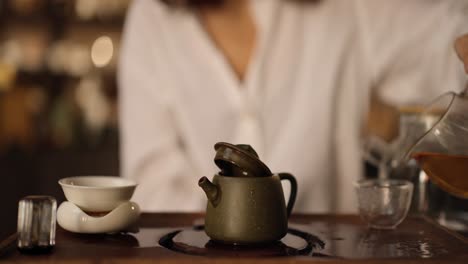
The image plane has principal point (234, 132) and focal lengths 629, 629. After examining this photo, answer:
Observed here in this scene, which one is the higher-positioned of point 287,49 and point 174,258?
point 287,49

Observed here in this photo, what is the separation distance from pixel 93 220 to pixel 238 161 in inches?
9.8

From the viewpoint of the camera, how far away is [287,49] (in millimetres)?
1918

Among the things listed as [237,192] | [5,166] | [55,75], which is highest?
[55,75]

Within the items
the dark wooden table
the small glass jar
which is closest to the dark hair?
the dark wooden table

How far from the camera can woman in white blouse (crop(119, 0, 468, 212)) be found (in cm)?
184

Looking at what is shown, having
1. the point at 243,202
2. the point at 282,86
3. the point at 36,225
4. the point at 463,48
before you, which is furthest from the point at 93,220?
the point at 282,86

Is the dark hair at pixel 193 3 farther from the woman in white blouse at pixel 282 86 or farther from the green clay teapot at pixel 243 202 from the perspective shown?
the green clay teapot at pixel 243 202

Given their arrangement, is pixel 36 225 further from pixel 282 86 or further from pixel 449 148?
pixel 282 86

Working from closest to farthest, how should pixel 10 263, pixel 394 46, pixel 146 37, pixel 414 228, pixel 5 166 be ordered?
pixel 10 263, pixel 414 228, pixel 394 46, pixel 146 37, pixel 5 166

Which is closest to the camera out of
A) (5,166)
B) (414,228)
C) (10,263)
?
(10,263)

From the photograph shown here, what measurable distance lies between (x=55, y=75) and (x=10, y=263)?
278 centimetres

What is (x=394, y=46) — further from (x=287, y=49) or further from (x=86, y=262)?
(x=86, y=262)

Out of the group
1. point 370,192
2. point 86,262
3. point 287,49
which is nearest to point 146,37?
point 287,49

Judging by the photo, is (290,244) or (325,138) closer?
(290,244)
